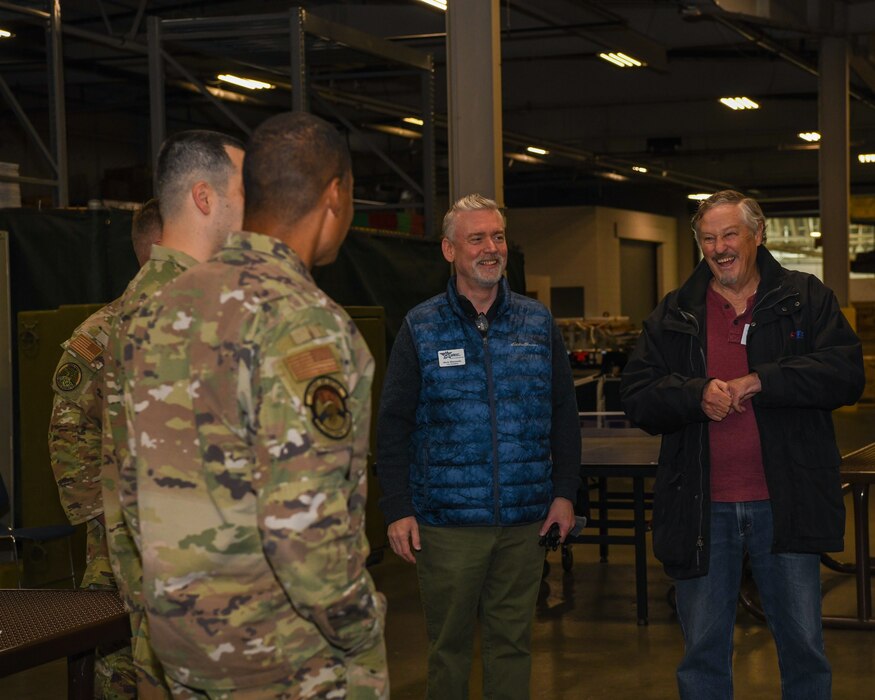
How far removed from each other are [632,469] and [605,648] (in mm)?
775

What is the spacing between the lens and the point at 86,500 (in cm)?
358

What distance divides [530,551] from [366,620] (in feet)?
5.00

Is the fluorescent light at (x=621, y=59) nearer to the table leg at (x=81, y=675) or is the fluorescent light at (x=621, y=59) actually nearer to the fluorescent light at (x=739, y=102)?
the fluorescent light at (x=739, y=102)

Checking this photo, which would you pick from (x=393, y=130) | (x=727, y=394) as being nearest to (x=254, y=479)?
(x=727, y=394)

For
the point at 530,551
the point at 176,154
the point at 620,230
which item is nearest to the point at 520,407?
the point at 530,551

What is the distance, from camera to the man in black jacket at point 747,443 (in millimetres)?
3129

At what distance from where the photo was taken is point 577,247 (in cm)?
2469

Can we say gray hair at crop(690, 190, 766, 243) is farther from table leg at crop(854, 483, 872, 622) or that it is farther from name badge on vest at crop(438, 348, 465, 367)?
table leg at crop(854, 483, 872, 622)

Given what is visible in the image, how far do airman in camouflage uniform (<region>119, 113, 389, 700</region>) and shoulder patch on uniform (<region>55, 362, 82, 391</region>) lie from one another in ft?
5.54

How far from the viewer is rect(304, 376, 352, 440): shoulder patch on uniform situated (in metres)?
1.78

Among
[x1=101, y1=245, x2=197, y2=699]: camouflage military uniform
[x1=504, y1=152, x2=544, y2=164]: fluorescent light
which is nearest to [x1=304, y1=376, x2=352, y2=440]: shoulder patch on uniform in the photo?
[x1=101, y1=245, x2=197, y2=699]: camouflage military uniform

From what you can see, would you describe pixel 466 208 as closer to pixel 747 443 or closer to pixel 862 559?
pixel 747 443

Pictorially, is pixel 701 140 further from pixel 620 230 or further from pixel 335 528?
pixel 335 528

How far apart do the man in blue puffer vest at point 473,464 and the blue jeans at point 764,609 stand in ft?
1.41
